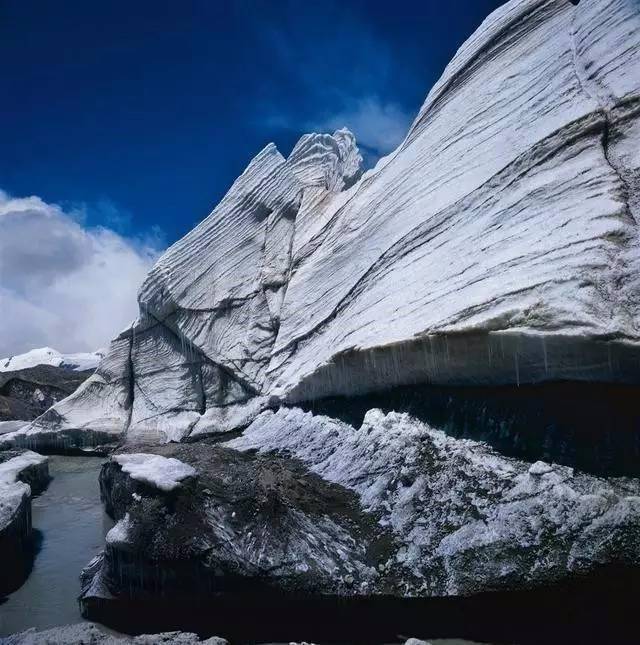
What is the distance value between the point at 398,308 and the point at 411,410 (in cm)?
103

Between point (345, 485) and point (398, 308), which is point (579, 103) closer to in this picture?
point (398, 308)

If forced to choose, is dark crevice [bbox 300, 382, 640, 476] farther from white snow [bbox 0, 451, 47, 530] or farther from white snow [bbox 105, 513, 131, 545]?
white snow [bbox 0, 451, 47, 530]

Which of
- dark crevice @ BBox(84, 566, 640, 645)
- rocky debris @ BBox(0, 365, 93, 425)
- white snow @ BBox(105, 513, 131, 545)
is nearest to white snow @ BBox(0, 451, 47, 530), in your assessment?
white snow @ BBox(105, 513, 131, 545)

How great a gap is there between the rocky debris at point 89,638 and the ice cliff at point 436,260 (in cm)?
249

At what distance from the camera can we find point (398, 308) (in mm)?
5090

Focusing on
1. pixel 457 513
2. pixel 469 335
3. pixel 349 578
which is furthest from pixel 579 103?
pixel 349 578

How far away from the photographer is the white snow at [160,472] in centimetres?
406

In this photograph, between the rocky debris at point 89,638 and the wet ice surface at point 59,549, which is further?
the wet ice surface at point 59,549

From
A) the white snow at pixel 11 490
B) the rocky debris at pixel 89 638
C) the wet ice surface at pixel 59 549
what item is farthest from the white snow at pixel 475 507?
the white snow at pixel 11 490

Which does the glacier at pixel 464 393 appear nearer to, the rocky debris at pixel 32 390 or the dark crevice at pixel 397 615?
the dark crevice at pixel 397 615

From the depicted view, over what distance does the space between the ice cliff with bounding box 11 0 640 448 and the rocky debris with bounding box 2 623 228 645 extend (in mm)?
2492

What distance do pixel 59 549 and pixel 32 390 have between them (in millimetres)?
11749

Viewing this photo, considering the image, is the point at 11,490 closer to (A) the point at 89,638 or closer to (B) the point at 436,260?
(A) the point at 89,638

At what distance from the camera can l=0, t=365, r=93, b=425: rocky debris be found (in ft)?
47.4
